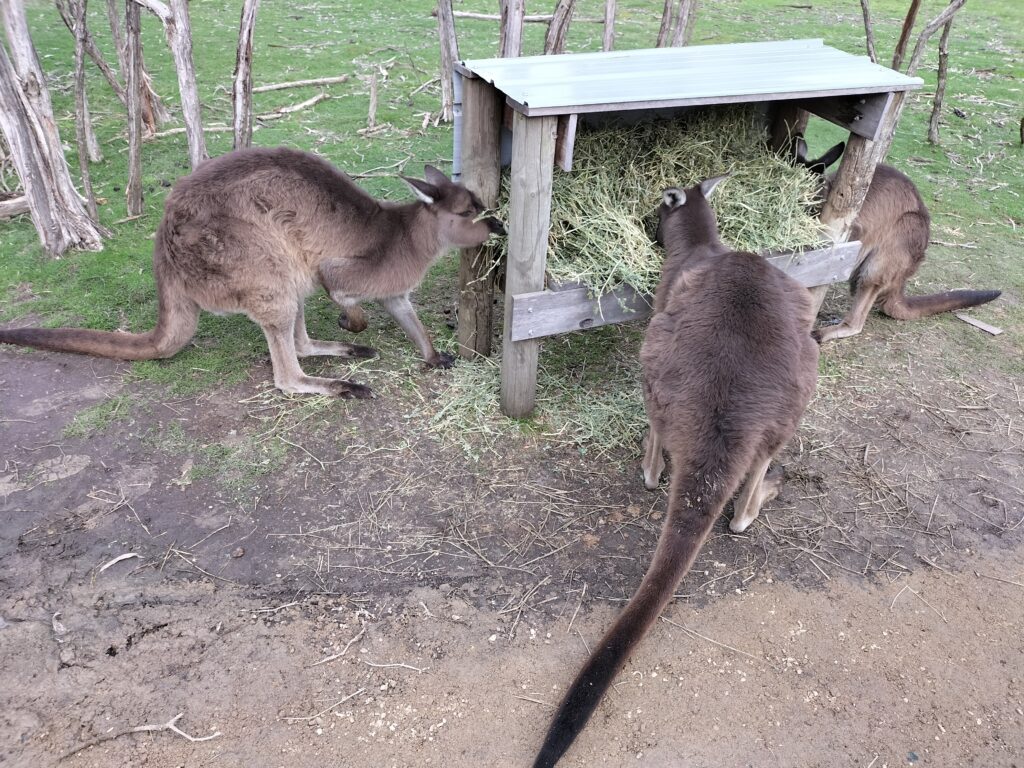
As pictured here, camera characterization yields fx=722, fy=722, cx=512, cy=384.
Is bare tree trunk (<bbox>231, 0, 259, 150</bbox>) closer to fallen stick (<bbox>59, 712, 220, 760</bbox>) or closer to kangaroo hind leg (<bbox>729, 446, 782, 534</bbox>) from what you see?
fallen stick (<bbox>59, 712, 220, 760</bbox>)

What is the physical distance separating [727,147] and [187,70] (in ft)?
10.5

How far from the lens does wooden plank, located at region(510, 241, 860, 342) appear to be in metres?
3.27

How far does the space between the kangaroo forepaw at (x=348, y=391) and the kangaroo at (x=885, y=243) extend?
2.77 metres

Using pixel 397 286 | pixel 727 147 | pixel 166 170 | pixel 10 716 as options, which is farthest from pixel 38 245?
pixel 727 147

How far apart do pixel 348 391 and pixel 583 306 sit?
1.31 meters

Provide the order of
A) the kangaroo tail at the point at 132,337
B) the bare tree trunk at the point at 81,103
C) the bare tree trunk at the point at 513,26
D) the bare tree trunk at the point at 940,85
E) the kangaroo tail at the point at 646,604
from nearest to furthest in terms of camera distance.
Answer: the kangaroo tail at the point at 646,604 → the kangaroo tail at the point at 132,337 → the bare tree trunk at the point at 513,26 → the bare tree trunk at the point at 81,103 → the bare tree trunk at the point at 940,85

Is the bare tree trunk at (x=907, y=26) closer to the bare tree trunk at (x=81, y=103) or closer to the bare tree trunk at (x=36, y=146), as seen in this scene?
the bare tree trunk at (x=81, y=103)

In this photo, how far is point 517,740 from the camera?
2.30m

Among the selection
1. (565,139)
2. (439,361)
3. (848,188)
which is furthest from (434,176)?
(848,188)

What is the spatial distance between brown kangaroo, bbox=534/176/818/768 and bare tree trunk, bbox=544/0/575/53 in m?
2.36

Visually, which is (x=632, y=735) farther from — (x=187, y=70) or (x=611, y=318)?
(x=187, y=70)

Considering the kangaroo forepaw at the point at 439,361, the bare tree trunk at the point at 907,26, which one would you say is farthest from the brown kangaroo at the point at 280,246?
the bare tree trunk at the point at 907,26

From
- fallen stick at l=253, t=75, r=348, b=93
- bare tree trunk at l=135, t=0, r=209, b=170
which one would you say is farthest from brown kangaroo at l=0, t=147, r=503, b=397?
fallen stick at l=253, t=75, r=348, b=93

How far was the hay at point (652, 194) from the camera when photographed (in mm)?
3396
